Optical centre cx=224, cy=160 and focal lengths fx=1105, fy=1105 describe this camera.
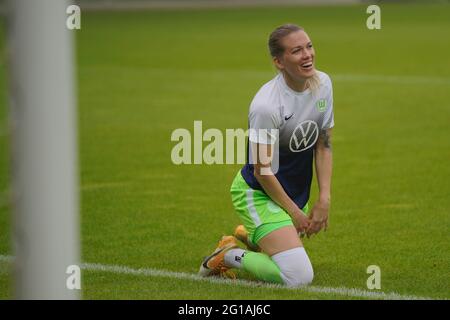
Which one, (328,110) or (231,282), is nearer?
(231,282)

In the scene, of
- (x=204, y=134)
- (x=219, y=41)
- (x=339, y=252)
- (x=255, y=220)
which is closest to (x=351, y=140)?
(x=204, y=134)

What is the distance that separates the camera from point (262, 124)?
754 centimetres

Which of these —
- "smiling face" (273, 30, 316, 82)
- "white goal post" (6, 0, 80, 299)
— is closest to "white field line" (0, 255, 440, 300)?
"smiling face" (273, 30, 316, 82)

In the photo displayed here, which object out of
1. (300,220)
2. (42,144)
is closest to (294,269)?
(300,220)

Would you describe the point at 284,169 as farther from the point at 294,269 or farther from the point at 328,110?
the point at 294,269

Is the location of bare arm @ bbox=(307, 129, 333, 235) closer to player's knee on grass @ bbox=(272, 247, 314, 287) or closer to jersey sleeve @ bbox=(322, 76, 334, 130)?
jersey sleeve @ bbox=(322, 76, 334, 130)

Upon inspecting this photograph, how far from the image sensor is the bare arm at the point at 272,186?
7496 millimetres

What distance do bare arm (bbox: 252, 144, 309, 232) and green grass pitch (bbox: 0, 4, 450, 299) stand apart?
497mm

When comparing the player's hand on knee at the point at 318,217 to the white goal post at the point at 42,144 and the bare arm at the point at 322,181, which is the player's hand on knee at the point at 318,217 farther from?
the white goal post at the point at 42,144

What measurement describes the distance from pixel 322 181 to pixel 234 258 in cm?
84

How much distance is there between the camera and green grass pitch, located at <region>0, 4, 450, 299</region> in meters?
8.17

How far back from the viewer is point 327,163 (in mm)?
7914

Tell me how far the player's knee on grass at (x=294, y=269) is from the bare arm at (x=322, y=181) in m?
0.28

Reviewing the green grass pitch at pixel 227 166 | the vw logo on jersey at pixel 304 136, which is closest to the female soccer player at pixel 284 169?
the vw logo on jersey at pixel 304 136
